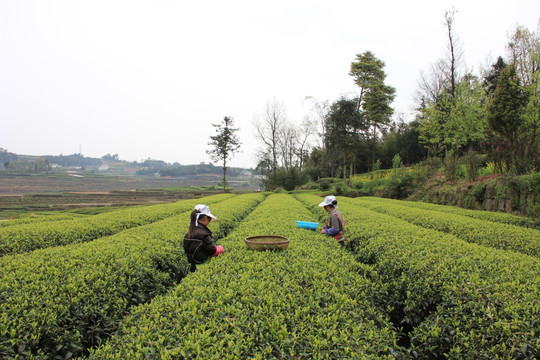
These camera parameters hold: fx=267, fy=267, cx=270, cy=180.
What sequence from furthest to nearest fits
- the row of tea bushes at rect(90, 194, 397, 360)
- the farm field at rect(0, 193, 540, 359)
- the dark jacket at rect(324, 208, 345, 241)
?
the dark jacket at rect(324, 208, 345, 241) → the farm field at rect(0, 193, 540, 359) → the row of tea bushes at rect(90, 194, 397, 360)

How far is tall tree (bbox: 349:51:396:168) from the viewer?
37.1m

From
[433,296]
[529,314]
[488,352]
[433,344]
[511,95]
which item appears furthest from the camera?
[511,95]

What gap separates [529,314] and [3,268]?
21.9 ft

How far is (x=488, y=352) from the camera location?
2.43 m

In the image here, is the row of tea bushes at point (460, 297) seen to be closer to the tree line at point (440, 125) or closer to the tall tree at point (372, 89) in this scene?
the tree line at point (440, 125)

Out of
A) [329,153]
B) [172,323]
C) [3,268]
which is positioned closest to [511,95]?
[172,323]

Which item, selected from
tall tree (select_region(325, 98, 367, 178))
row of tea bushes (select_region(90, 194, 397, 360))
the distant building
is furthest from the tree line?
the distant building

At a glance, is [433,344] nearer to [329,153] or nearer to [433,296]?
[433,296]

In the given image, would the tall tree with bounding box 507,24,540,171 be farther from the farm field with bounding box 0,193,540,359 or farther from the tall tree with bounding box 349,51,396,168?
the tall tree with bounding box 349,51,396,168

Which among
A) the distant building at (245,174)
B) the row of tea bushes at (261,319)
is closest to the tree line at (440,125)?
the row of tea bushes at (261,319)

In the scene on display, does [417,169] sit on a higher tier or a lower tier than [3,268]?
higher

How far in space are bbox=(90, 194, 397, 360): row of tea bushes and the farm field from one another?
0.05 feet

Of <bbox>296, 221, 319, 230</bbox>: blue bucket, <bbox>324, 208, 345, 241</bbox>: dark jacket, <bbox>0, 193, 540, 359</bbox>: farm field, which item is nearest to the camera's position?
<bbox>0, 193, 540, 359</bbox>: farm field

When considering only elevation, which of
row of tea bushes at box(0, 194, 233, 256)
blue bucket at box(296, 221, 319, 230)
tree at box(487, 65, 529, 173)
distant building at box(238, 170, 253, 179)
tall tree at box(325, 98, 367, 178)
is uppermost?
tall tree at box(325, 98, 367, 178)
